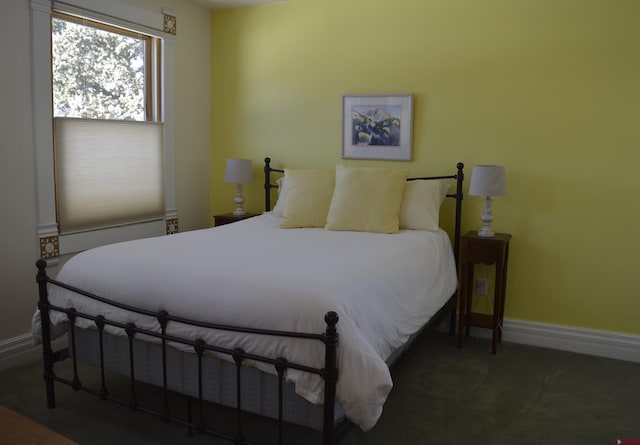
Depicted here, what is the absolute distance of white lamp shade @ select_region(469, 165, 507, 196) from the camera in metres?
3.53

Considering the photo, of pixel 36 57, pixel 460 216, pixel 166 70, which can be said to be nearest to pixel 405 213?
pixel 460 216

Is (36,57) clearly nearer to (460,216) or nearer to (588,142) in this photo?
(460,216)

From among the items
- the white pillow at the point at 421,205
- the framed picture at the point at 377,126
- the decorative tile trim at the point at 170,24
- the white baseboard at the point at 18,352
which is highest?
the decorative tile trim at the point at 170,24

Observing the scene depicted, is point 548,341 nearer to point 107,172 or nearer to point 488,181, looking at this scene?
point 488,181

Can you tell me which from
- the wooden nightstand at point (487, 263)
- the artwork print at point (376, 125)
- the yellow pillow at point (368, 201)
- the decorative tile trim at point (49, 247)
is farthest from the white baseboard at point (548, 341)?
the artwork print at point (376, 125)

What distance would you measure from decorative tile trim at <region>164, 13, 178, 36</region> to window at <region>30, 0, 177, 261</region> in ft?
0.05

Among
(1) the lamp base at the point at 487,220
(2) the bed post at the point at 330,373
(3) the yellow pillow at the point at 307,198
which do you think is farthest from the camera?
(3) the yellow pillow at the point at 307,198

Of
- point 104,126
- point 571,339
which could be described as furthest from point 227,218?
point 571,339

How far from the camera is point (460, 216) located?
3.91 m

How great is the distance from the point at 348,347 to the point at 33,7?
2814mm

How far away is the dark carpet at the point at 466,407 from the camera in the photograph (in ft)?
8.46

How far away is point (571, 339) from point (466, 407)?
1268 millimetres

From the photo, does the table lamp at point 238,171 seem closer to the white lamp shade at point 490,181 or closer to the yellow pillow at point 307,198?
the yellow pillow at point 307,198

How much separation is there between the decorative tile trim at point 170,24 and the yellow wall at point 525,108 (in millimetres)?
819
